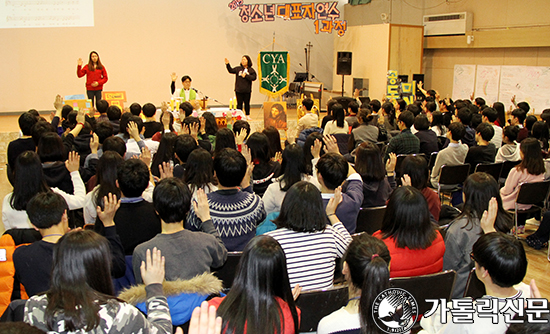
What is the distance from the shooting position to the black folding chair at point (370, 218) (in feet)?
11.1

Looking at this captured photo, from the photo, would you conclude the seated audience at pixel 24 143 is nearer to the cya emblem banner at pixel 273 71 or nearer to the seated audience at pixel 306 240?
the seated audience at pixel 306 240

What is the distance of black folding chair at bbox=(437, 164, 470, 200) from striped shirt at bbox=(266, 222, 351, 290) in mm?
2862

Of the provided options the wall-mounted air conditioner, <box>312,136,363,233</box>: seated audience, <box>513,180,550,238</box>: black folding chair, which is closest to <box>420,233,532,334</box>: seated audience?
<box>312,136,363,233</box>: seated audience

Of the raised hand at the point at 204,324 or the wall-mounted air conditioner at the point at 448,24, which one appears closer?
the raised hand at the point at 204,324

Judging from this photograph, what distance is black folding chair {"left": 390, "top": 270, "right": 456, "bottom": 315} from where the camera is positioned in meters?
2.14

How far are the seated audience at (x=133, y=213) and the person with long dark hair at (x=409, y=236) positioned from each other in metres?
1.38

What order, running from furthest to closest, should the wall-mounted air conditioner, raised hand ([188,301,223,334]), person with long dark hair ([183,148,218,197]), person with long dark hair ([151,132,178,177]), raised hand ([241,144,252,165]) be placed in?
the wall-mounted air conditioner → person with long dark hair ([151,132,178,177]) → raised hand ([241,144,252,165]) → person with long dark hair ([183,148,218,197]) → raised hand ([188,301,223,334])

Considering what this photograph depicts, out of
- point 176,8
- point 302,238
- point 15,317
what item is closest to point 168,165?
point 302,238

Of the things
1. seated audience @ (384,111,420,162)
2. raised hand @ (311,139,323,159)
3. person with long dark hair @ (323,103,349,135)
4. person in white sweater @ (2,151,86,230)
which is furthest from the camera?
person with long dark hair @ (323,103,349,135)

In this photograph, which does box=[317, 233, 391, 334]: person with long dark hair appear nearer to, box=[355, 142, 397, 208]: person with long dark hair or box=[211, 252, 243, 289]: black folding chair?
box=[211, 252, 243, 289]: black folding chair

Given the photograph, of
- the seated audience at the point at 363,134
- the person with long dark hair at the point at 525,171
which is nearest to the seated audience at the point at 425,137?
the seated audience at the point at 363,134

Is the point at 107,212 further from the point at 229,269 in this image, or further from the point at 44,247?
the point at 229,269

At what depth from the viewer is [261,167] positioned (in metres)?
3.97

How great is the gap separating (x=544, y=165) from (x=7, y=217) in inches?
181
